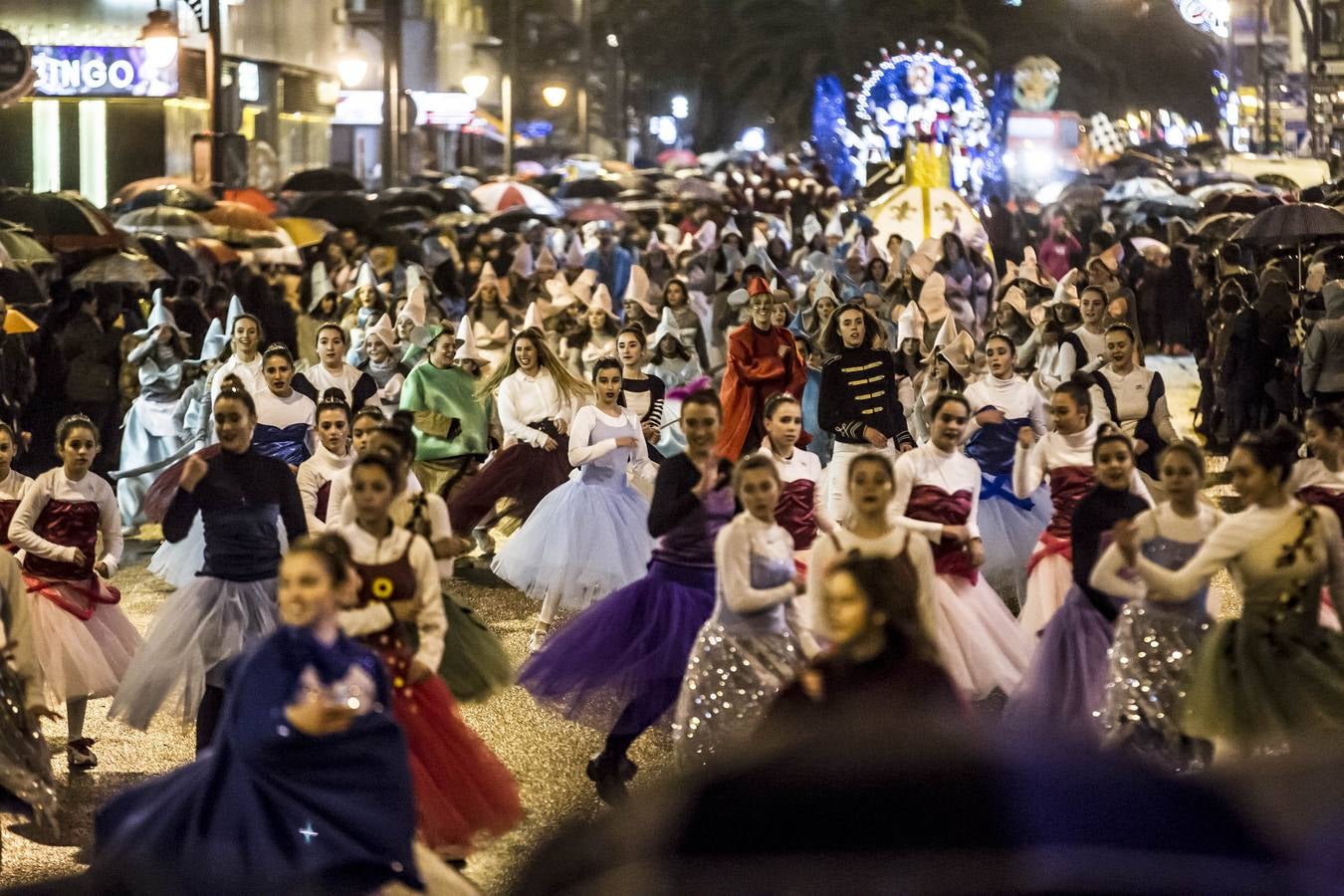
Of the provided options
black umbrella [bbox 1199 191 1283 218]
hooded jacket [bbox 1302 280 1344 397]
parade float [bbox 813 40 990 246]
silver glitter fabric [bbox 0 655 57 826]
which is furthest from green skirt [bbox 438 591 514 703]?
black umbrella [bbox 1199 191 1283 218]

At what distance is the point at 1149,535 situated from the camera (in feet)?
28.5

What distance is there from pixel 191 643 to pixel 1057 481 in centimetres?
427

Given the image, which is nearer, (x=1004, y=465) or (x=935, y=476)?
(x=935, y=476)

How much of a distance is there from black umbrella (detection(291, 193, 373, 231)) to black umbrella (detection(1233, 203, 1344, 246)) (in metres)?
12.5

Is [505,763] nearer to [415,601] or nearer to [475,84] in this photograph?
[415,601]

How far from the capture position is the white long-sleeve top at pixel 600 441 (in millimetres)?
12430

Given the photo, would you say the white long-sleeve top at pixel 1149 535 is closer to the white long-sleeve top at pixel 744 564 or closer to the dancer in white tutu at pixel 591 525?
the white long-sleeve top at pixel 744 564

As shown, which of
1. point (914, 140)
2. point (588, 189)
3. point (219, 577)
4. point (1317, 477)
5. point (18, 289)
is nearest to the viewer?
point (219, 577)

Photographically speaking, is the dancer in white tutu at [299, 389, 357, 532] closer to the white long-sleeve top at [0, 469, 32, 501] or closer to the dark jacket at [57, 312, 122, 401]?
the white long-sleeve top at [0, 469, 32, 501]

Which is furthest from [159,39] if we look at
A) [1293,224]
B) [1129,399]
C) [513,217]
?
[1129,399]

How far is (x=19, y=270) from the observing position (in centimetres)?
1800

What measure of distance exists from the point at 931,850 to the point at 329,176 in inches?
1207

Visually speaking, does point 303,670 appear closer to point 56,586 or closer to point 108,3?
point 56,586

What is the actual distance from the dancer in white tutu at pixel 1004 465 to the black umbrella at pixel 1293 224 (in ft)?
26.2
